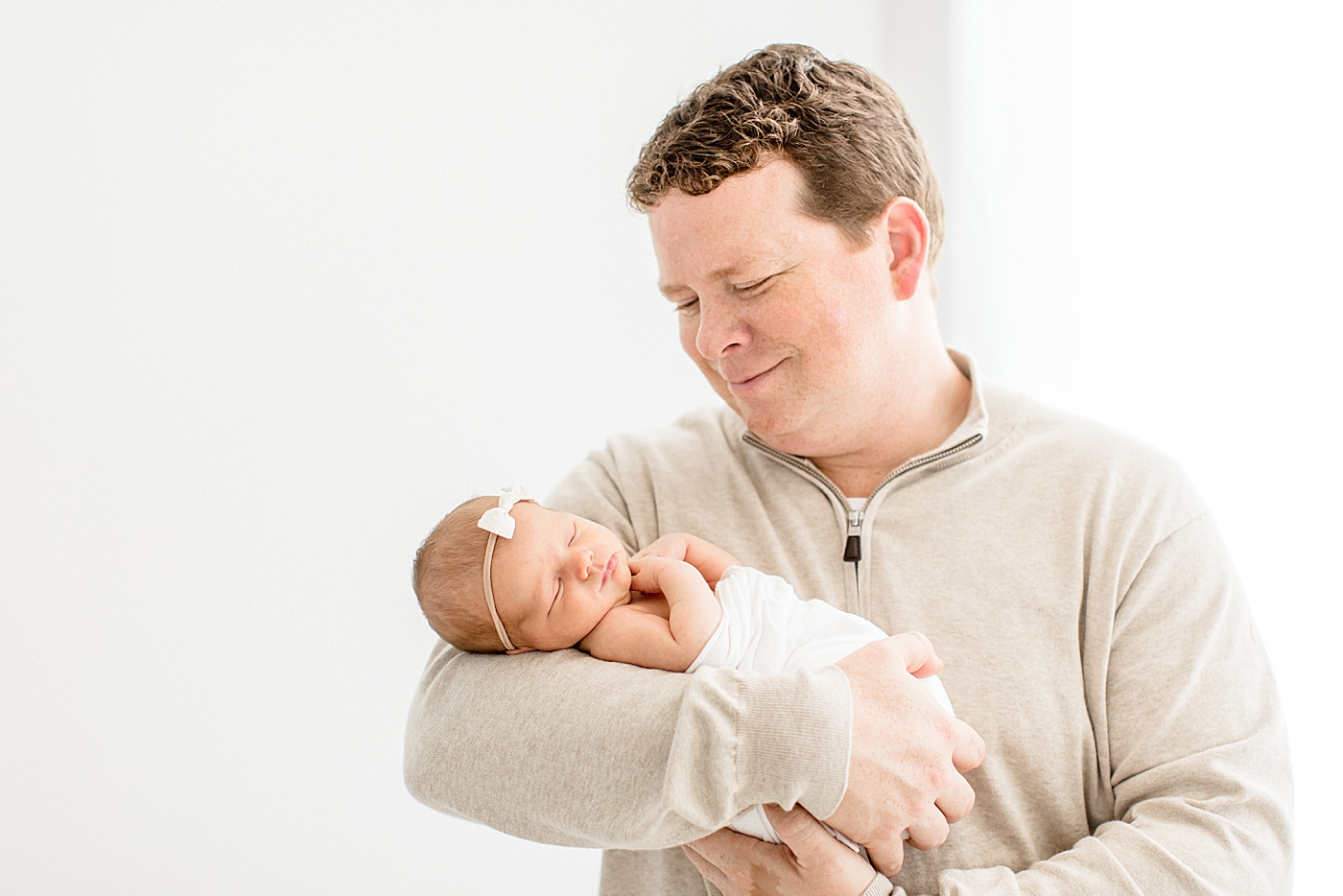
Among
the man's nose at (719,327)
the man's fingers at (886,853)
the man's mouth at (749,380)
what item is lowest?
the man's fingers at (886,853)

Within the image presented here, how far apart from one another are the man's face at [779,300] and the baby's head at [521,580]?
348 millimetres

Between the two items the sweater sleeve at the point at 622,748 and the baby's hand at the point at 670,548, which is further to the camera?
the baby's hand at the point at 670,548

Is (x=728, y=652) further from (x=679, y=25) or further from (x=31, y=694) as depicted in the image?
(x=679, y=25)

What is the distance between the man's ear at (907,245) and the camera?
1.55 m

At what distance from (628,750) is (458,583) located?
381 millimetres

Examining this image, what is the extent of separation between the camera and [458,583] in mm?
1360

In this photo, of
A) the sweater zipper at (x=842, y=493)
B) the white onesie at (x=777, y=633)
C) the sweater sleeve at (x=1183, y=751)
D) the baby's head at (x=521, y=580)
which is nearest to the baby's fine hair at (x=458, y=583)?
the baby's head at (x=521, y=580)

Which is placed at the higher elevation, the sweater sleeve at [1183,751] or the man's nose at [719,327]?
the man's nose at [719,327]

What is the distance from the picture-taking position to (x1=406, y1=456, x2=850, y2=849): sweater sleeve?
1.08 m

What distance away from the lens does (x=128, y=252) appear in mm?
1767

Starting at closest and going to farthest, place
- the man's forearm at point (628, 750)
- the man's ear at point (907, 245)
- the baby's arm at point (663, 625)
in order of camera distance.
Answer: the man's forearm at point (628, 750), the baby's arm at point (663, 625), the man's ear at point (907, 245)

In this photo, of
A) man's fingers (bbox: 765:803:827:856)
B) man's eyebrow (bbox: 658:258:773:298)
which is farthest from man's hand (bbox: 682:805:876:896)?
man's eyebrow (bbox: 658:258:773:298)

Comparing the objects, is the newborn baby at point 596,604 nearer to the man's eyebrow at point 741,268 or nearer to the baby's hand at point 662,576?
the baby's hand at point 662,576

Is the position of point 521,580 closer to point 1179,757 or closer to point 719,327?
point 719,327
